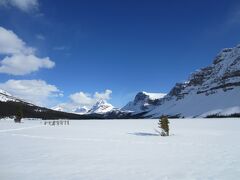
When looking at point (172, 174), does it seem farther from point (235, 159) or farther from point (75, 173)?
point (235, 159)

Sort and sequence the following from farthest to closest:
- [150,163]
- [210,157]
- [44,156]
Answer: [44,156] → [210,157] → [150,163]

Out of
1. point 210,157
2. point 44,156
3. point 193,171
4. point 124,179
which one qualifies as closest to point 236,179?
point 193,171

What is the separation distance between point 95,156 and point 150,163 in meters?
4.45

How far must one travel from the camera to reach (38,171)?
1432 cm

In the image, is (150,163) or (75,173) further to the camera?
(150,163)

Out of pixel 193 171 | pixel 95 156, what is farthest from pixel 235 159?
pixel 95 156

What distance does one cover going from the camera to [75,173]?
13.8 metres

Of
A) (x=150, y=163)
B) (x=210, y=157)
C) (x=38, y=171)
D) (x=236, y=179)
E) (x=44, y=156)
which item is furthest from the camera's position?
(x=44, y=156)

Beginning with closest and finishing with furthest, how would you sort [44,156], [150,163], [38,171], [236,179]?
[236,179] → [38,171] → [150,163] → [44,156]

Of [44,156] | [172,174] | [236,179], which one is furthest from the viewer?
[44,156]

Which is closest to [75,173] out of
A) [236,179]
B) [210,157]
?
[236,179]

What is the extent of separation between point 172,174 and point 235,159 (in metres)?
5.51

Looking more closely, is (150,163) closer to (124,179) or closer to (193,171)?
(193,171)

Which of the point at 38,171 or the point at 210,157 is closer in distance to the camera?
the point at 38,171
